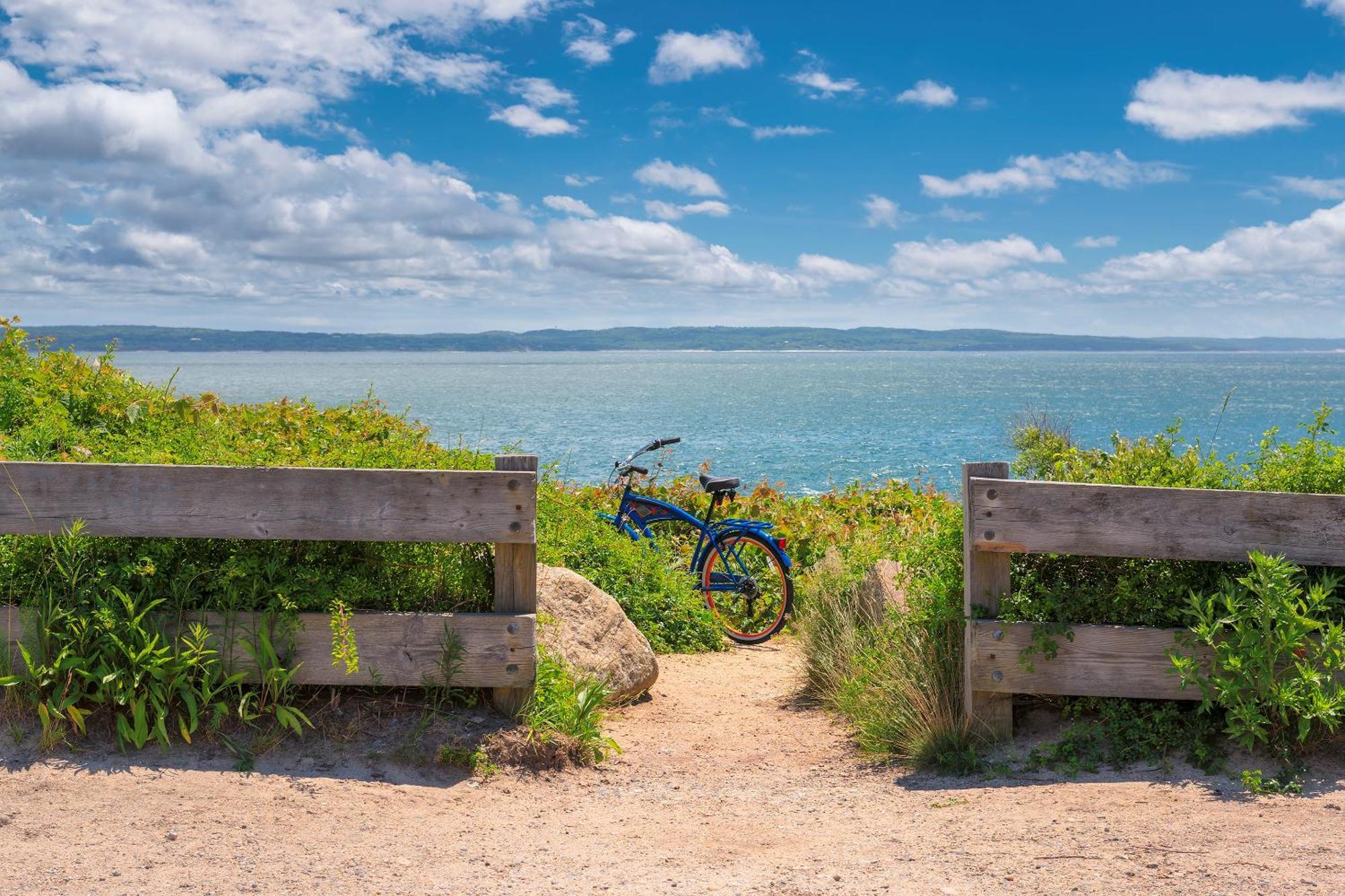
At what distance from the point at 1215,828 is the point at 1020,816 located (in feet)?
2.39

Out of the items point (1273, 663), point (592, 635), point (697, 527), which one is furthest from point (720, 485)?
point (1273, 663)

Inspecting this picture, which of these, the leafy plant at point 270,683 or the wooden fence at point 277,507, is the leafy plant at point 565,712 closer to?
the wooden fence at point 277,507

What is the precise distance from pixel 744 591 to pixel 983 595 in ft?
12.9

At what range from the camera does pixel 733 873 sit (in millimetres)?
4031

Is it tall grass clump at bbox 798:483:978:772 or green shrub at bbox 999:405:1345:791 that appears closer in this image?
green shrub at bbox 999:405:1345:791

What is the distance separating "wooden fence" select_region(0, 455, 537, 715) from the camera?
4957mm

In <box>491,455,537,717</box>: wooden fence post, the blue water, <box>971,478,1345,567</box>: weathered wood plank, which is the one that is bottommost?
the blue water

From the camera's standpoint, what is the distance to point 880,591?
6918 millimetres

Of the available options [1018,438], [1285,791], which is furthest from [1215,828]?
[1018,438]

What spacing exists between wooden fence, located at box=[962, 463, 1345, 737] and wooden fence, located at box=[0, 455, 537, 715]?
2.25m

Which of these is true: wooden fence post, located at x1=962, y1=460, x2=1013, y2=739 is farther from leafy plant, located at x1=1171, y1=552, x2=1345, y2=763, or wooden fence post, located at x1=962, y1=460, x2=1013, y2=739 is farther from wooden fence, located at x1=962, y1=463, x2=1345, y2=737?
leafy plant, located at x1=1171, y1=552, x2=1345, y2=763

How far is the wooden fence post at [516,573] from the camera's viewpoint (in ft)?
16.7

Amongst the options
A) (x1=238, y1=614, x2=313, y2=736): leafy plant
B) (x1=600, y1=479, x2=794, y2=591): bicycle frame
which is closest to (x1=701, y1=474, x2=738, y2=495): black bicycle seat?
(x1=600, y1=479, x2=794, y2=591): bicycle frame

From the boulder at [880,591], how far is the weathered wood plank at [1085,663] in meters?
1.33
